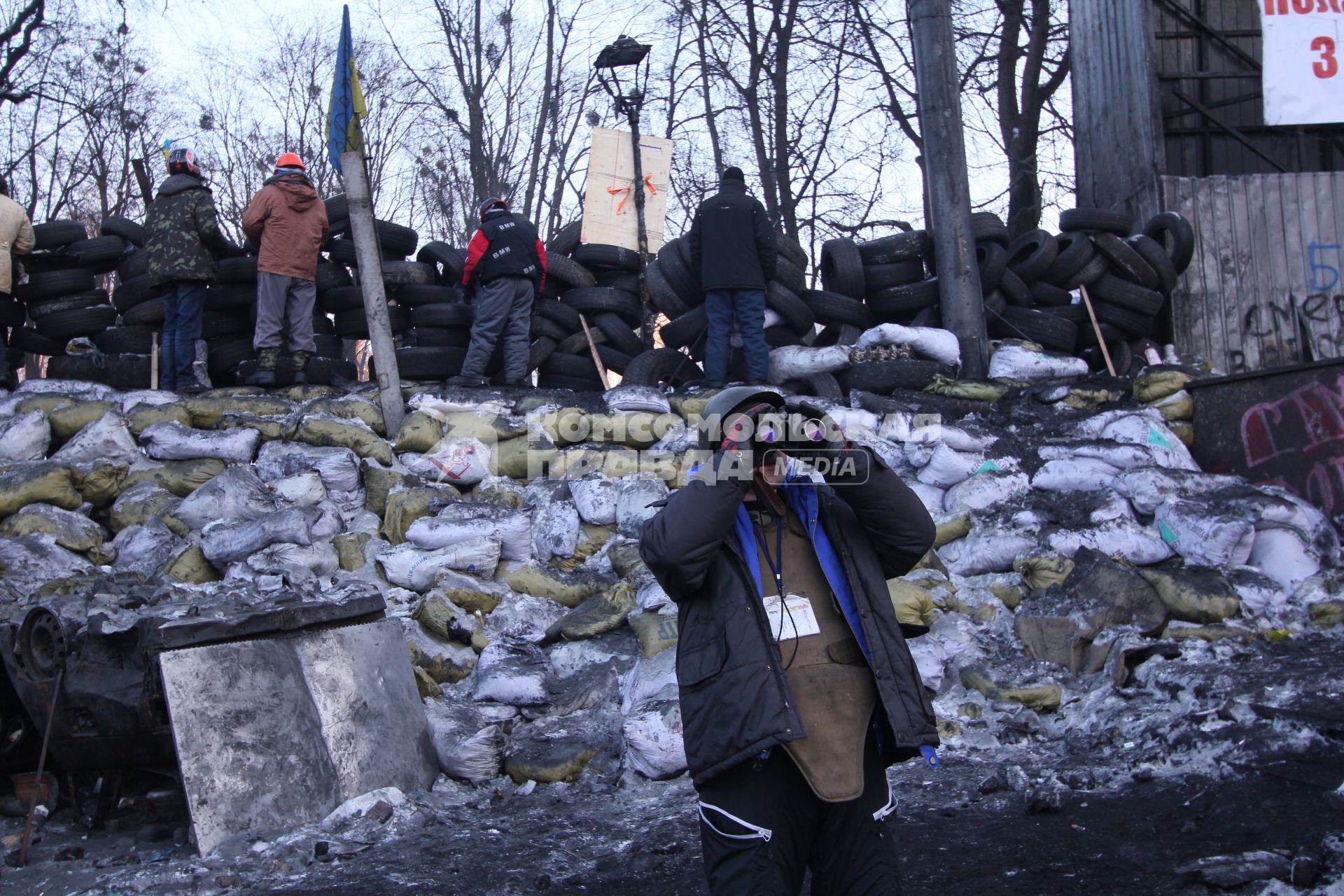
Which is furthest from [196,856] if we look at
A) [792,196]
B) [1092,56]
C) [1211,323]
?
[792,196]

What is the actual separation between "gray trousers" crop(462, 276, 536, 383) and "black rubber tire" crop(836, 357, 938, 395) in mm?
2362

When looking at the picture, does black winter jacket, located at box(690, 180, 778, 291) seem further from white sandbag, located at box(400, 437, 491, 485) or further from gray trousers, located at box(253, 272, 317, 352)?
gray trousers, located at box(253, 272, 317, 352)

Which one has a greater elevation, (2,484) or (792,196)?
(792,196)

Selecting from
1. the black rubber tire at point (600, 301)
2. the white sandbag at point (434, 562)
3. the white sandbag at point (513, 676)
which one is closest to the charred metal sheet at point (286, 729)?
the white sandbag at point (513, 676)

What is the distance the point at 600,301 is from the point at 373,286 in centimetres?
176

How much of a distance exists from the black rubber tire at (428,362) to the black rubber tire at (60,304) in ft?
7.93

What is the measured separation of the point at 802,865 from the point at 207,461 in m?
5.35

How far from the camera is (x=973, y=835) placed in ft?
11.8

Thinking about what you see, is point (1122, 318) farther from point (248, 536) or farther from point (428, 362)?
point (248, 536)

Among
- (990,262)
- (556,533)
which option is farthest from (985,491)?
(990,262)

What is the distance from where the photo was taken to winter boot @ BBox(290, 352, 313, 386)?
25.3 ft

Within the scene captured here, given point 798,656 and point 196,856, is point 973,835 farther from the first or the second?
point 196,856

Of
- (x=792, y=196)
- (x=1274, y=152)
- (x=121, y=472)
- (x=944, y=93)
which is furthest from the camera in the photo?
(x=792, y=196)

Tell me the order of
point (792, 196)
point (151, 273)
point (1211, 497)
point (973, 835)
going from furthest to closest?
point (792, 196) < point (151, 273) < point (1211, 497) < point (973, 835)
